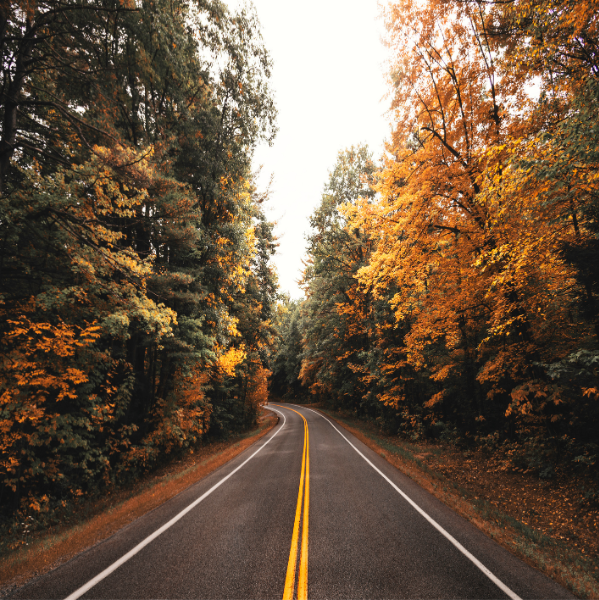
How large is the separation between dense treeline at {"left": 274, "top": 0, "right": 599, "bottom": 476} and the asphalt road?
12.3ft

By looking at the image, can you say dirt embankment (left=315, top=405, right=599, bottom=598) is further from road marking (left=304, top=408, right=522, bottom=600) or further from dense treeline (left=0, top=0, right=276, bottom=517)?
dense treeline (left=0, top=0, right=276, bottom=517)

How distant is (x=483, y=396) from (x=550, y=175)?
437 inches

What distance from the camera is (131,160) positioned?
6.77 metres

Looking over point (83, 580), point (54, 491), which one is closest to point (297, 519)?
point (83, 580)

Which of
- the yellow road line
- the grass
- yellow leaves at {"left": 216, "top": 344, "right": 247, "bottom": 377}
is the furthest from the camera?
yellow leaves at {"left": 216, "top": 344, "right": 247, "bottom": 377}

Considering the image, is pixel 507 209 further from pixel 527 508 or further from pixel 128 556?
pixel 128 556

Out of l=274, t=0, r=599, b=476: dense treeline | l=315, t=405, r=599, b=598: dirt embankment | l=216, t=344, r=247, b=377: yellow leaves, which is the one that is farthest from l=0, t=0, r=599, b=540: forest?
l=216, t=344, r=247, b=377: yellow leaves

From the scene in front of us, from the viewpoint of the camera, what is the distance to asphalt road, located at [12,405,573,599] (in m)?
3.49

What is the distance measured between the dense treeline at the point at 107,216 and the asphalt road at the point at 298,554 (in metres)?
3.44

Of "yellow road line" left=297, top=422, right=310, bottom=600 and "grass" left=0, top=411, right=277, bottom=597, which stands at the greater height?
"yellow road line" left=297, top=422, right=310, bottom=600

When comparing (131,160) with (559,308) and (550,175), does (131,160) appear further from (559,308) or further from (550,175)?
(559,308)

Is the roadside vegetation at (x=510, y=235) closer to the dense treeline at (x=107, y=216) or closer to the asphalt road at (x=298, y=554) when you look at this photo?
the asphalt road at (x=298, y=554)

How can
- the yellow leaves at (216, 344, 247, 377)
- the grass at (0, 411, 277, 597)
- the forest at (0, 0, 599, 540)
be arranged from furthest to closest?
the yellow leaves at (216, 344, 247, 377), the forest at (0, 0, 599, 540), the grass at (0, 411, 277, 597)

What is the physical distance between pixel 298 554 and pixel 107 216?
9448 millimetres
